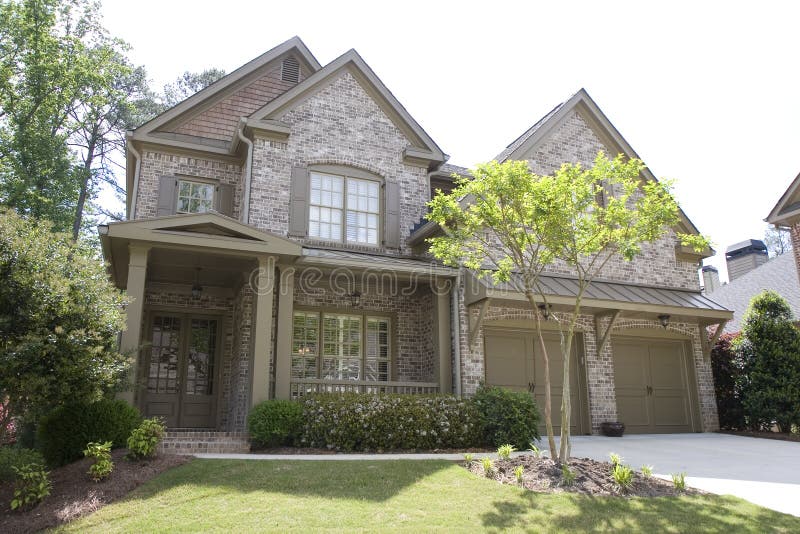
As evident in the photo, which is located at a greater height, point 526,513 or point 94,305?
point 94,305

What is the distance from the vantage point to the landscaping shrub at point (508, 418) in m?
10.6

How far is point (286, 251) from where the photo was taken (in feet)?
35.9

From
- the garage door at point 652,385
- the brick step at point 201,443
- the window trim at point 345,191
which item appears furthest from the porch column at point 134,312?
the garage door at point 652,385

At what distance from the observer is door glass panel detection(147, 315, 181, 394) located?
1316 centimetres

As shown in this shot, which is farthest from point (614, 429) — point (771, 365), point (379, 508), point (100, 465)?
point (100, 465)

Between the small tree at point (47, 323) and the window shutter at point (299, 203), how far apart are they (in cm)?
522

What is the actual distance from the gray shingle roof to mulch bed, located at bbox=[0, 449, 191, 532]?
1065 centimetres

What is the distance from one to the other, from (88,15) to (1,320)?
21.8 m

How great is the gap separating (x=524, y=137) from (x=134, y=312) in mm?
10815

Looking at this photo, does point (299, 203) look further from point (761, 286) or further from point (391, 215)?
point (761, 286)

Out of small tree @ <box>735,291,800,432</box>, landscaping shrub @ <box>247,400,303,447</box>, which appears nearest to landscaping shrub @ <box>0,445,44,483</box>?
landscaping shrub @ <box>247,400,303,447</box>

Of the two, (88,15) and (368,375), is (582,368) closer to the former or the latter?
(368,375)

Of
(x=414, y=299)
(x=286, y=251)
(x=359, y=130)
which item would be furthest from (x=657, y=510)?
(x=359, y=130)

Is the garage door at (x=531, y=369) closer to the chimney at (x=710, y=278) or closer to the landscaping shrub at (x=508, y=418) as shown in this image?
the landscaping shrub at (x=508, y=418)
